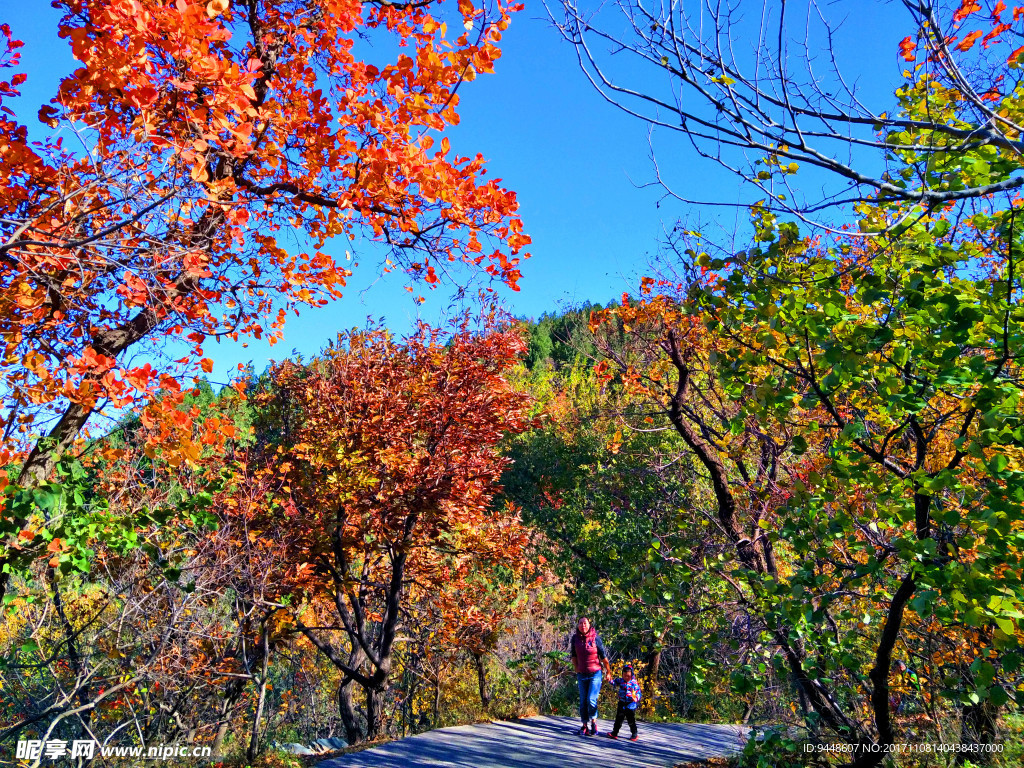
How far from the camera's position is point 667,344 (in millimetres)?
6699

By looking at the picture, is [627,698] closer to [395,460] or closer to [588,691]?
[588,691]

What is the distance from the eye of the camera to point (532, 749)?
6.67 meters

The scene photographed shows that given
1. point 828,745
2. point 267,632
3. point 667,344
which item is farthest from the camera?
point 267,632

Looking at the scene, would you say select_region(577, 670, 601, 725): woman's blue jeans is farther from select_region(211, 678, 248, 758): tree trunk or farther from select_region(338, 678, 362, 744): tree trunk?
select_region(211, 678, 248, 758): tree trunk

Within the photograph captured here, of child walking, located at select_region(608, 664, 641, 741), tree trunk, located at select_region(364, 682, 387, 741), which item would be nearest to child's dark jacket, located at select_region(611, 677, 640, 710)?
child walking, located at select_region(608, 664, 641, 741)

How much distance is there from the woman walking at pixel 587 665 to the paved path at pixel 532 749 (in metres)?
0.27

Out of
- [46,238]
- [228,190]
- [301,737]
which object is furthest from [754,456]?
[301,737]

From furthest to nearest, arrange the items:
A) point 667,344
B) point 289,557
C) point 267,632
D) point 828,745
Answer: point 267,632, point 289,557, point 667,344, point 828,745

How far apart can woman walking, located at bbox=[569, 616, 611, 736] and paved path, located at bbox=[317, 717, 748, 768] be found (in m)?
0.27

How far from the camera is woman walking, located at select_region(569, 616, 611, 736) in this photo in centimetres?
743

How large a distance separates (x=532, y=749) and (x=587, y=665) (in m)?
1.14

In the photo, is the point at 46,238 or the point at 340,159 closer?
the point at 46,238

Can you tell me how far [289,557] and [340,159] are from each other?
586 centimetres

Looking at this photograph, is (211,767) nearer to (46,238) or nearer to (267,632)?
(267,632)
